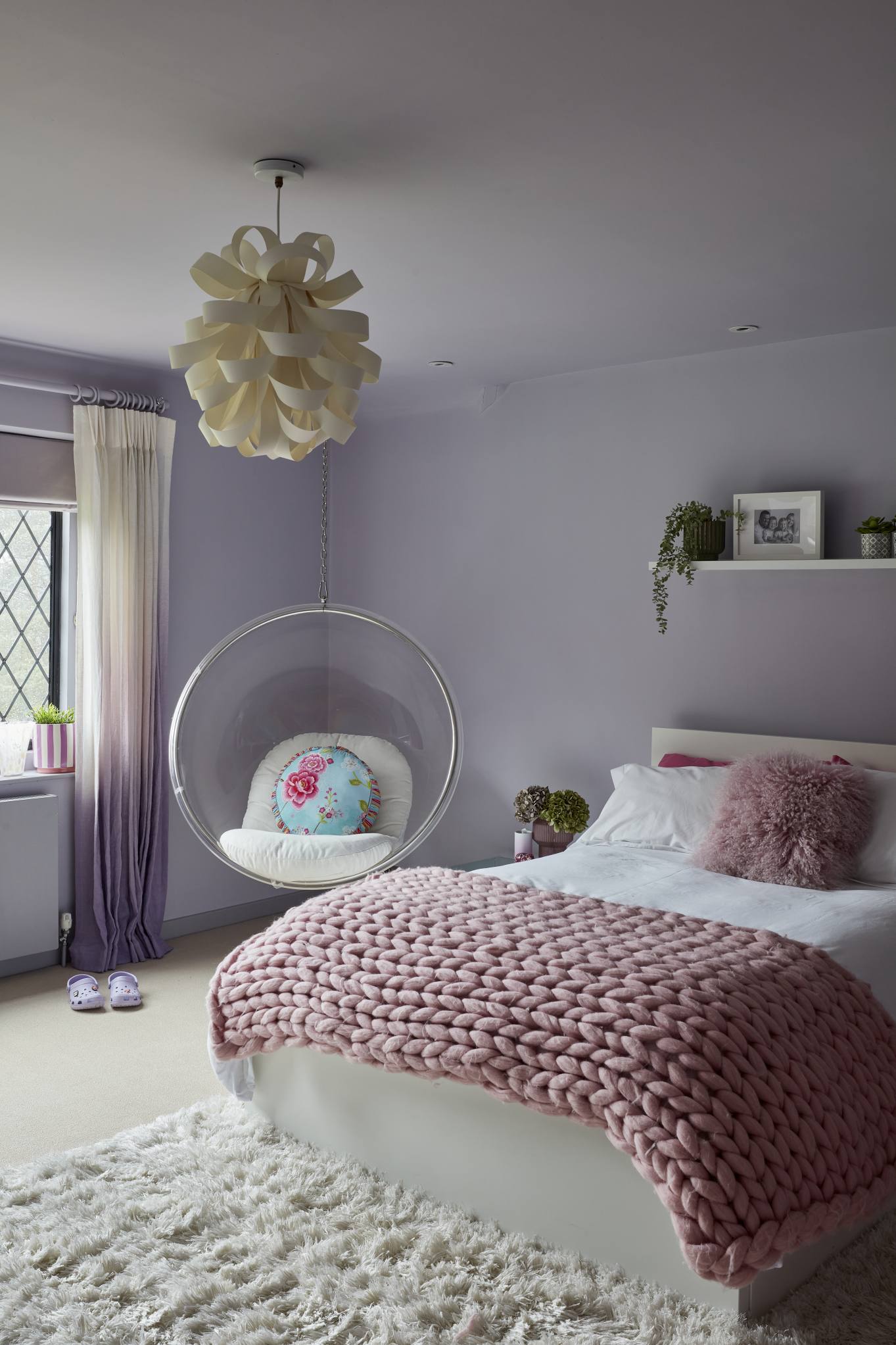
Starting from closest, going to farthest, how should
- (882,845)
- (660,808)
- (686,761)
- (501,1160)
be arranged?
(501,1160)
(882,845)
(660,808)
(686,761)

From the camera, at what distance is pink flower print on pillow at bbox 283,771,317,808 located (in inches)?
97.7

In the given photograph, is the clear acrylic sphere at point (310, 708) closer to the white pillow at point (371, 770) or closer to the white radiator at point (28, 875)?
the white pillow at point (371, 770)

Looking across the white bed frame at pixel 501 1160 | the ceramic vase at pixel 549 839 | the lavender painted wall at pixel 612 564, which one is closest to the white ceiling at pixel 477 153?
the lavender painted wall at pixel 612 564

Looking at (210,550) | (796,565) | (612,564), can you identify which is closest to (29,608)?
(210,550)

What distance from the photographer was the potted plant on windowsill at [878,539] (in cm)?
361

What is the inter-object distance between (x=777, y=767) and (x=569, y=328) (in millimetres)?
1636

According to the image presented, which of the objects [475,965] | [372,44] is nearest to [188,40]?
[372,44]

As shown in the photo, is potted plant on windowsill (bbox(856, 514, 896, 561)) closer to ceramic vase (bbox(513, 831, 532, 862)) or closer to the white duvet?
the white duvet

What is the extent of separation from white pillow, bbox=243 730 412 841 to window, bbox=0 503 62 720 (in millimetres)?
2304

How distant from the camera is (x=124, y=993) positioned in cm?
389

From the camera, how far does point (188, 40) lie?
1.90 meters

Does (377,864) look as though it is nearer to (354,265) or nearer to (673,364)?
(354,265)

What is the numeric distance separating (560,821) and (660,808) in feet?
1.95

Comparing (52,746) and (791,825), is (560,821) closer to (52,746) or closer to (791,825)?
(791,825)
